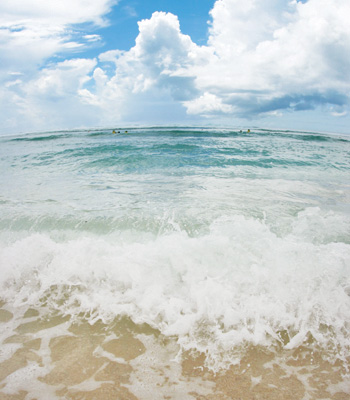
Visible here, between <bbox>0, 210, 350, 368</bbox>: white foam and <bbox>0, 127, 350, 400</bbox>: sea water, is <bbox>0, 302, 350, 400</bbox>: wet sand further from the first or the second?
<bbox>0, 210, 350, 368</bbox>: white foam

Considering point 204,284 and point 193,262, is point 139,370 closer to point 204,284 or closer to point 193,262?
point 204,284

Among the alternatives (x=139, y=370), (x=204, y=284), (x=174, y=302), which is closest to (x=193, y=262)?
(x=204, y=284)

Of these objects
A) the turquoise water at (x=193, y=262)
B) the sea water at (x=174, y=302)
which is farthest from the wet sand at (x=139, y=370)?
the turquoise water at (x=193, y=262)

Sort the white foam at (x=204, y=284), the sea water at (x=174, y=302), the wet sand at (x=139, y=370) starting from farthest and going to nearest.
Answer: the white foam at (x=204, y=284) < the sea water at (x=174, y=302) < the wet sand at (x=139, y=370)

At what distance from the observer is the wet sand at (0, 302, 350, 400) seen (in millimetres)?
2301

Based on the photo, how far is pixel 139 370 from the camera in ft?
8.30

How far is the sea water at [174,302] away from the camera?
2438mm

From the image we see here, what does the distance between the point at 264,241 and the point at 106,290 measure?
2.73m

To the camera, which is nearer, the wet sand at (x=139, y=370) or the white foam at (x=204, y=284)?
the wet sand at (x=139, y=370)

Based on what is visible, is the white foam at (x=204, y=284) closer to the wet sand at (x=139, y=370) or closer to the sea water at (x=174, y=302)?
the sea water at (x=174, y=302)

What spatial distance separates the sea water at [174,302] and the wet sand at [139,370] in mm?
11

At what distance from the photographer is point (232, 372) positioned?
8.18 ft

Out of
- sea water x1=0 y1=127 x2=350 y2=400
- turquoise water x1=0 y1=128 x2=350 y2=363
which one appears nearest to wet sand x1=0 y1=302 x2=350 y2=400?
sea water x1=0 y1=127 x2=350 y2=400

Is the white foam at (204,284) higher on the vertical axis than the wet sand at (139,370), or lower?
higher
